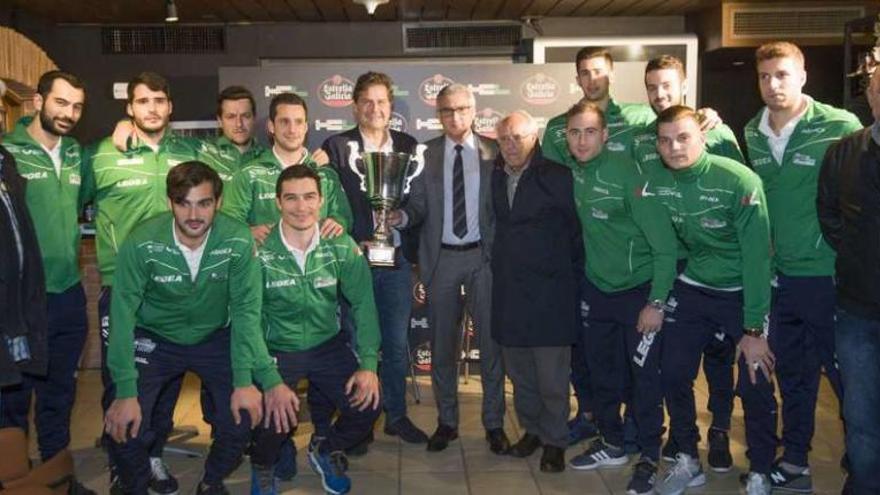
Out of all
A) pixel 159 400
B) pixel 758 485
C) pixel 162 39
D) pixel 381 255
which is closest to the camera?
pixel 758 485

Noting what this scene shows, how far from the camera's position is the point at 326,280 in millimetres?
3436

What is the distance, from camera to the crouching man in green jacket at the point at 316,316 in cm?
336

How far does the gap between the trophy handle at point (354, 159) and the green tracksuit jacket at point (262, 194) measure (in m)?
0.16

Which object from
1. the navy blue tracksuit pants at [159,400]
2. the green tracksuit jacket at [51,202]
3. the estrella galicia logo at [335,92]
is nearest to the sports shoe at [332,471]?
the navy blue tracksuit pants at [159,400]

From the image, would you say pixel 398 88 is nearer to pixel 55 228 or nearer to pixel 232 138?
pixel 232 138

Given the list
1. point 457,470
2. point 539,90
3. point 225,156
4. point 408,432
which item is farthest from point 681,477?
point 539,90

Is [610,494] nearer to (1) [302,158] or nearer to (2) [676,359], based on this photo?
(2) [676,359]

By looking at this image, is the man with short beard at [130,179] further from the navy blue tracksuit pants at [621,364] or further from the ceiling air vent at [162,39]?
the ceiling air vent at [162,39]

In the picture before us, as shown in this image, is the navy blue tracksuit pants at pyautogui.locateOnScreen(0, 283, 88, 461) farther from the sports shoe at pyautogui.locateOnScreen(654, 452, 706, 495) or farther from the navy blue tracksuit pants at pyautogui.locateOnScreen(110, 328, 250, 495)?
the sports shoe at pyautogui.locateOnScreen(654, 452, 706, 495)

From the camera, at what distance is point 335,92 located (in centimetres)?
562

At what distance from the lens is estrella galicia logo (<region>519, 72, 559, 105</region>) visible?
572 centimetres

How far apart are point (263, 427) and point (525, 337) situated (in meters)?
1.10

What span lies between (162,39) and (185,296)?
6.02 meters

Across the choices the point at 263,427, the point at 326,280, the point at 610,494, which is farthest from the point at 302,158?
the point at 610,494
